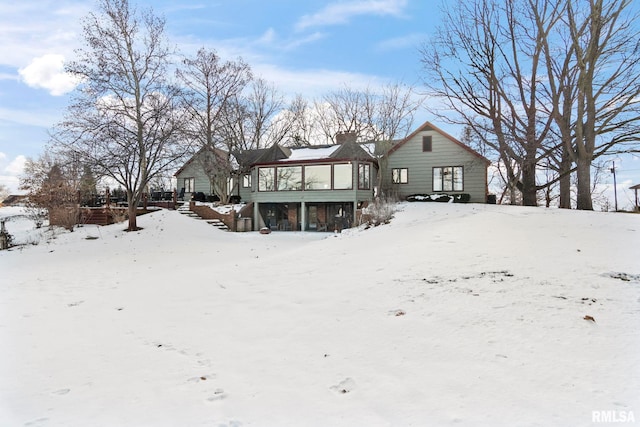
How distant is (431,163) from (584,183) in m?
9.43

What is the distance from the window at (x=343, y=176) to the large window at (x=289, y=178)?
8.42ft

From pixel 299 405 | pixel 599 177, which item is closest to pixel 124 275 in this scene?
pixel 299 405

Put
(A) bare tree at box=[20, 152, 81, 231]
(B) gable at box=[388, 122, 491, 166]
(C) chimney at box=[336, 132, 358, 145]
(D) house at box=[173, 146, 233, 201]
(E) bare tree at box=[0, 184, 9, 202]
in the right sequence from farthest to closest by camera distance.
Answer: (E) bare tree at box=[0, 184, 9, 202] → (D) house at box=[173, 146, 233, 201] → (C) chimney at box=[336, 132, 358, 145] → (B) gable at box=[388, 122, 491, 166] → (A) bare tree at box=[20, 152, 81, 231]

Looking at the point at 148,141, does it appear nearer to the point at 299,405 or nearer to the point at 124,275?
the point at 124,275

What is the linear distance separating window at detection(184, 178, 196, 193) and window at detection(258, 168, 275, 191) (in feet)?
34.3

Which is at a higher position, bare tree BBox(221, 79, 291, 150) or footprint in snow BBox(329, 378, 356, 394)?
bare tree BBox(221, 79, 291, 150)

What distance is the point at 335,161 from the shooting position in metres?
22.0

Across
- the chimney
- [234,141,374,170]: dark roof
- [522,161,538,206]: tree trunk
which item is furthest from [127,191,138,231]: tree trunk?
[522,161,538,206]: tree trunk

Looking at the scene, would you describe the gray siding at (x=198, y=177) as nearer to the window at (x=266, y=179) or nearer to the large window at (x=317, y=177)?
the window at (x=266, y=179)

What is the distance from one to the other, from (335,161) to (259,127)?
14144 millimetres

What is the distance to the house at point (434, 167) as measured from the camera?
2273 centimetres

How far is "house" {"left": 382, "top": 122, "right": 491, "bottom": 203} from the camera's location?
74.6 feet

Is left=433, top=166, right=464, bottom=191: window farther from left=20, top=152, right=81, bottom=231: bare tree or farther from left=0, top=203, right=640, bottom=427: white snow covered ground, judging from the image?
left=20, top=152, right=81, bottom=231: bare tree

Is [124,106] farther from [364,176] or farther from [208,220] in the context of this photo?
[364,176]
